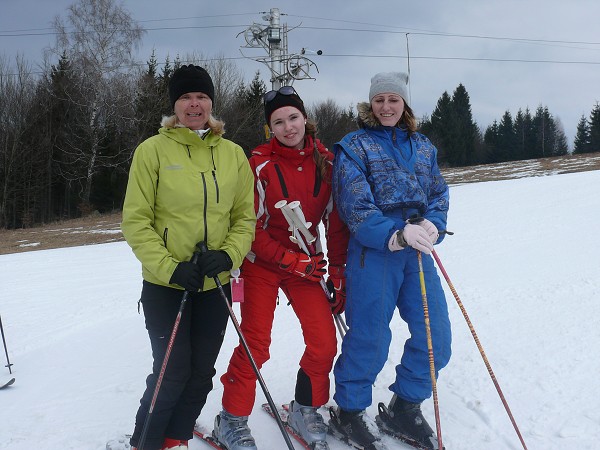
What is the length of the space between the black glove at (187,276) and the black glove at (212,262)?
0.03 m

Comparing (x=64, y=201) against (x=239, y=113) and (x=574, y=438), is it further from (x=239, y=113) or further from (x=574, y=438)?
(x=574, y=438)

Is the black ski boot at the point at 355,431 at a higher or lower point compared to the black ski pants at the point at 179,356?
lower

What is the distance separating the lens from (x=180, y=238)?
235cm

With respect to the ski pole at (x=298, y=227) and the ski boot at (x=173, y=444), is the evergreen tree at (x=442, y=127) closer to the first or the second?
the ski pole at (x=298, y=227)

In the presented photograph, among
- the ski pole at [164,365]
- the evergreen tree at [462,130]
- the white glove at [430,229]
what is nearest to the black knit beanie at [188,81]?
the ski pole at [164,365]

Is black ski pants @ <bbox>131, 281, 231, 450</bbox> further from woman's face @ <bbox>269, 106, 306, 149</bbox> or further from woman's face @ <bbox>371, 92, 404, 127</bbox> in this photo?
woman's face @ <bbox>371, 92, 404, 127</bbox>

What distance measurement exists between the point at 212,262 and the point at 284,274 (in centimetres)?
59

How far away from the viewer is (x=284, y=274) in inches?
109

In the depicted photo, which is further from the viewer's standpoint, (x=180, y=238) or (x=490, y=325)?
(x=490, y=325)

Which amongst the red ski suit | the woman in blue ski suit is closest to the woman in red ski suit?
the red ski suit

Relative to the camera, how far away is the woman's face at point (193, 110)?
97.7 inches

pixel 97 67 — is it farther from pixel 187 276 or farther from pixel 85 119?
pixel 187 276

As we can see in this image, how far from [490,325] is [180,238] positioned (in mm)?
2965

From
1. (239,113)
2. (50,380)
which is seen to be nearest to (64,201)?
(239,113)
